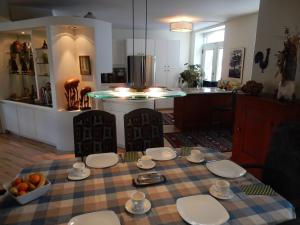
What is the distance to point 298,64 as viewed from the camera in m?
2.29

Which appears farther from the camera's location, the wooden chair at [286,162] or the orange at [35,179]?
the wooden chair at [286,162]

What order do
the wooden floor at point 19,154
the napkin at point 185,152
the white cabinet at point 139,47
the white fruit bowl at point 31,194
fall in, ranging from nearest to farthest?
the white fruit bowl at point 31,194
the napkin at point 185,152
the wooden floor at point 19,154
the white cabinet at point 139,47

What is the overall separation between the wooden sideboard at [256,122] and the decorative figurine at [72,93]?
2.54m

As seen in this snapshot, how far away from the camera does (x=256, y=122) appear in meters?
2.58

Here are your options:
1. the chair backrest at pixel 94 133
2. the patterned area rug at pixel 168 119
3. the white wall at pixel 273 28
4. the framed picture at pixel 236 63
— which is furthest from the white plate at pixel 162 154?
the framed picture at pixel 236 63

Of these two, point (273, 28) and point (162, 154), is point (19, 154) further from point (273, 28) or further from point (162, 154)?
point (273, 28)

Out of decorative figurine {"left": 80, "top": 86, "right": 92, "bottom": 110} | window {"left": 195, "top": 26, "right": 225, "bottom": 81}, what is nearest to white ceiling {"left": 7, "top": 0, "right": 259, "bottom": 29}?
window {"left": 195, "top": 26, "right": 225, "bottom": 81}

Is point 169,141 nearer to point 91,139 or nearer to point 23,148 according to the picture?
point 91,139

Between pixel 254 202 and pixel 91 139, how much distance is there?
1446 millimetres

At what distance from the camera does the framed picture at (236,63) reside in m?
4.90

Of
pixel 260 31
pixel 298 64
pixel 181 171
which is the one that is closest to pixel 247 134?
pixel 298 64

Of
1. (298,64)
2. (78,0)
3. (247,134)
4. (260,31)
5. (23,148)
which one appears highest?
(78,0)

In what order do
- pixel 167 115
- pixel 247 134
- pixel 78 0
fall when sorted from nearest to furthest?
pixel 247 134 < pixel 78 0 < pixel 167 115

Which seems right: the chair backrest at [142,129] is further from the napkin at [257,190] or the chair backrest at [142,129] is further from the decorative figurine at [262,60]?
the decorative figurine at [262,60]
